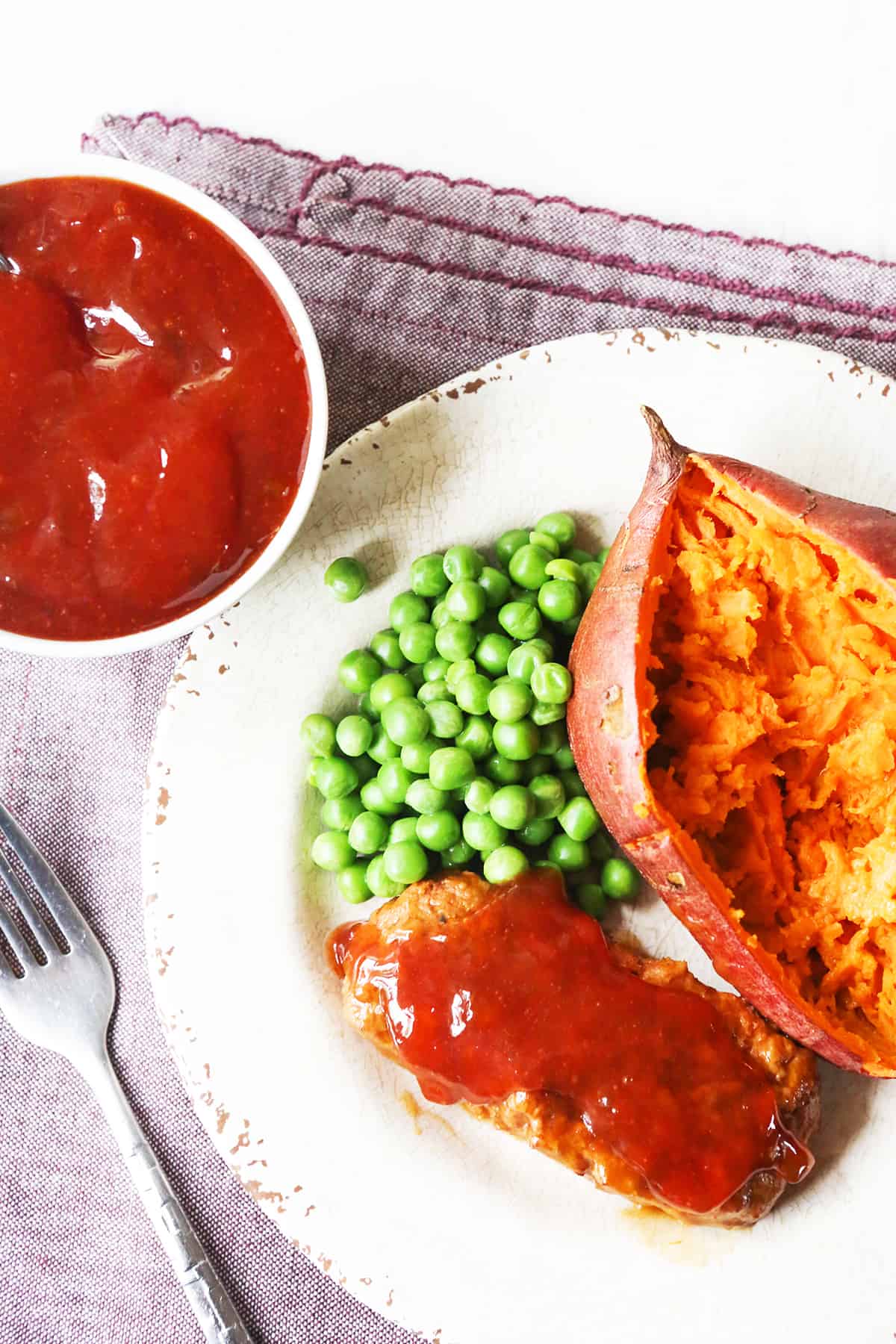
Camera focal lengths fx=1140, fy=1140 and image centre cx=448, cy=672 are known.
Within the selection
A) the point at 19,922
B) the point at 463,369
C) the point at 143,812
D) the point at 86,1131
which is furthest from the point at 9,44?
the point at 86,1131

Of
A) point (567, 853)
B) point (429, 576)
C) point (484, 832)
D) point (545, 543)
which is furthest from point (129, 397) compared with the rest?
point (567, 853)

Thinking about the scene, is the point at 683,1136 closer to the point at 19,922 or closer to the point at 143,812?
the point at 143,812

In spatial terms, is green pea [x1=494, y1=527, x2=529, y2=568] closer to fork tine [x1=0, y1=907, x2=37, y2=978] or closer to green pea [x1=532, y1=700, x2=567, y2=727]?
green pea [x1=532, y1=700, x2=567, y2=727]

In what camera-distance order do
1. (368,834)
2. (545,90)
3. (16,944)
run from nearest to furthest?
(368,834), (16,944), (545,90)

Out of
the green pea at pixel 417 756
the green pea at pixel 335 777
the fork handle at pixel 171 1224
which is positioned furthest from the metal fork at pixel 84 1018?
the green pea at pixel 417 756

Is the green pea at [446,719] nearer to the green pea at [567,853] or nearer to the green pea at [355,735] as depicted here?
the green pea at [355,735]

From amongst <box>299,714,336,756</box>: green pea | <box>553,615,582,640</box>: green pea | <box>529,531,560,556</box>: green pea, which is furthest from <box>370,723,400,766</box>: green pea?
<box>529,531,560,556</box>: green pea

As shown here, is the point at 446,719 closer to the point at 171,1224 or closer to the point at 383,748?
the point at 383,748
